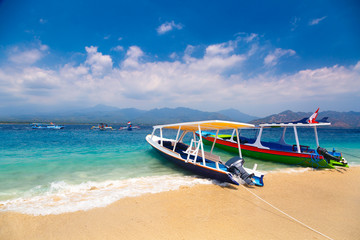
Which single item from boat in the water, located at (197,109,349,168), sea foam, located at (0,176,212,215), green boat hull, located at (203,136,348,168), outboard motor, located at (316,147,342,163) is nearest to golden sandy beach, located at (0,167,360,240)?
sea foam, located at (0,176,212,215)

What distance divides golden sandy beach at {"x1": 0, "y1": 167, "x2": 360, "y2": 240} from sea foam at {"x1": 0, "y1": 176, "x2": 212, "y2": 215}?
479 millimetres

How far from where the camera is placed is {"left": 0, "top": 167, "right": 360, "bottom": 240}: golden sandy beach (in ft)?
14.5

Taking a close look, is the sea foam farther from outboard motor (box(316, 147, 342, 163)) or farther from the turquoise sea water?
outboard motor (box(316, 147, 342, 163))

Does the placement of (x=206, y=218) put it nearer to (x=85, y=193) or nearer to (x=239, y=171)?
(x=239, y=171)

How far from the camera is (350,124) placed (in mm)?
98875

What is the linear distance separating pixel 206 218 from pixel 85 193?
5718mm

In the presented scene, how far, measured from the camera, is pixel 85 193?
7.25 m

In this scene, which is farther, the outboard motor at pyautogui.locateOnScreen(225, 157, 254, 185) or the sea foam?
the outboard motor at pyautogui.locateOnScreen(225, 157, 254, 185)

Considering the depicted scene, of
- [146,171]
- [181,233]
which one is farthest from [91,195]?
[181,233]

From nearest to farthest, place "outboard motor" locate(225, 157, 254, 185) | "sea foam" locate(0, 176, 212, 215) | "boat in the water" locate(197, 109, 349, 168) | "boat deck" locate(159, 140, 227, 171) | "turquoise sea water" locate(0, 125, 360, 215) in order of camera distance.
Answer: "sea foam" locate(0, 176, 212, 215) → "turquoise sea water" locate(0, 125, 360, 215) → "outboard motor" locate(225, 157, 254, 185) → "boat deck" locate(159, 140, 227, 171) → "boat in the water" locate(197, 109, 349, 168)

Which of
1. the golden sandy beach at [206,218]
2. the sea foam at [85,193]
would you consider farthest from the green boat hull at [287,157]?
the sea foam at [85,193]

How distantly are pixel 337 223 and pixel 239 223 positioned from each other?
3.19 meters

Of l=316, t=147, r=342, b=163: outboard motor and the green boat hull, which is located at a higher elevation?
l=316, t=147, r=342, b=163: outboard motor

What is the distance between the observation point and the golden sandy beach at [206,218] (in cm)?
442
